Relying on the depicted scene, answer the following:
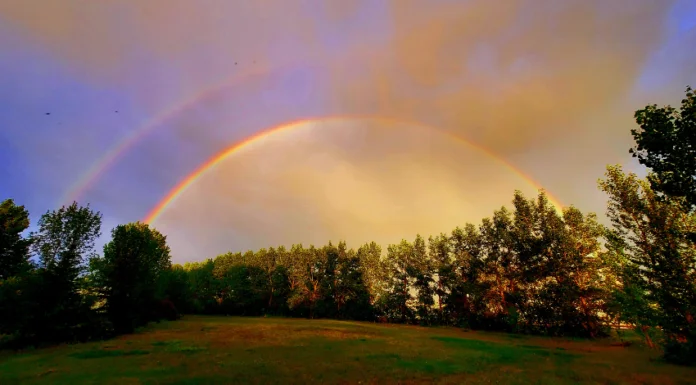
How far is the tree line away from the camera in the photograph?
28328mm

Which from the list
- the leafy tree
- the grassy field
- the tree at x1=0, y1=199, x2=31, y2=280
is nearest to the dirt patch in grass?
the grassy field

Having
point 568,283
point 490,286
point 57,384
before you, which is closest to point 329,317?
point 490,286

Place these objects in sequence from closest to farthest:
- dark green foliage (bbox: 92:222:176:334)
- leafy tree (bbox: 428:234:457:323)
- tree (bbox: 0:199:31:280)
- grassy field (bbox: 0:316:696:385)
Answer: grassy field (bbox: 0:316:696:385)
dark green foliage (bbox: 92:222:176:334)
tree (bbox: 0:199:31:280)
leafy tree (bbox: 428:234:457:323)

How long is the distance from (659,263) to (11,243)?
8186cm

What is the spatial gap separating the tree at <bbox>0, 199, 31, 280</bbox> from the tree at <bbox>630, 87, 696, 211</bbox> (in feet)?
231

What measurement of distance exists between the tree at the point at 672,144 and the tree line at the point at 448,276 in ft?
0.22

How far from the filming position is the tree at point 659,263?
2724 centimetres

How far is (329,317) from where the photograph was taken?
9744 centimetres

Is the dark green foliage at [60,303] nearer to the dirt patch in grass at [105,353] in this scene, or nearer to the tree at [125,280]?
the tree at [125,280]

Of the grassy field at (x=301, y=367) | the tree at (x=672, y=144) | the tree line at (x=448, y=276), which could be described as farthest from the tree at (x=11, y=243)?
the tree at (x=672, y=144)

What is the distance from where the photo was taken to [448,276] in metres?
79.1

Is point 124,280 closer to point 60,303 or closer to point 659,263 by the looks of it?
point 60,303

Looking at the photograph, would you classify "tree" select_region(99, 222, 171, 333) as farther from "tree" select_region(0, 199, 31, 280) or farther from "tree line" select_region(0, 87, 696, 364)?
"tree" select_region(0, 199, 31, 280)

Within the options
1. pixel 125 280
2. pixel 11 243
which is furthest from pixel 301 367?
pixel 11 243
